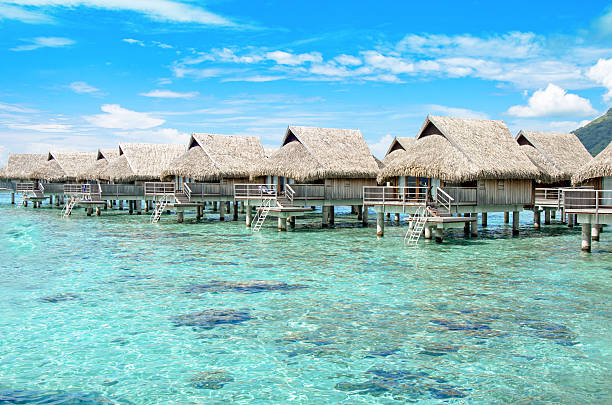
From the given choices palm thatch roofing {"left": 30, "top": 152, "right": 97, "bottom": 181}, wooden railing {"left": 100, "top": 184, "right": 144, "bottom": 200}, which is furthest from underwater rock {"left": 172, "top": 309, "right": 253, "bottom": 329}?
palm thatch roofing {"left": 30, "top": 152, "right": 97, "bottom": 181}

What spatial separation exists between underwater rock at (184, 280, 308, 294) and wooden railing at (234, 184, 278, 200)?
1683cm

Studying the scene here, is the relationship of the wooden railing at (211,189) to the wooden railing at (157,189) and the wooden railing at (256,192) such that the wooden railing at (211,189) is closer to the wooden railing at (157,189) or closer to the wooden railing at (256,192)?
the wooden railing at (256,192)

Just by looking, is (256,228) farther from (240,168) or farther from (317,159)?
(240,168)

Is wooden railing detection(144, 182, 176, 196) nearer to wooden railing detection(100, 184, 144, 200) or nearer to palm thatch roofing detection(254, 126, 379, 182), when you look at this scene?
wooden railing detection(100, 184, 144, 200)

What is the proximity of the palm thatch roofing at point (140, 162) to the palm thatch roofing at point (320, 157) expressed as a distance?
46.7ft

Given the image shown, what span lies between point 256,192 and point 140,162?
17.3m

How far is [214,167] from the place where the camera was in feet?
129

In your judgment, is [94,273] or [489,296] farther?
[94,273]

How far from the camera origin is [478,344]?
1087 cm

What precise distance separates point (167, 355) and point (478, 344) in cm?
586

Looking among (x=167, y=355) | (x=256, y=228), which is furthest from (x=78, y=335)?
(x=256, y=228)

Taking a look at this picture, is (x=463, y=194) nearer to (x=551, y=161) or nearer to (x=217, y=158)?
(x=551, y=161)

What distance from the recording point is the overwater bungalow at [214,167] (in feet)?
128

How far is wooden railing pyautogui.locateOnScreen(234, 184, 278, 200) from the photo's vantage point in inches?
1341
